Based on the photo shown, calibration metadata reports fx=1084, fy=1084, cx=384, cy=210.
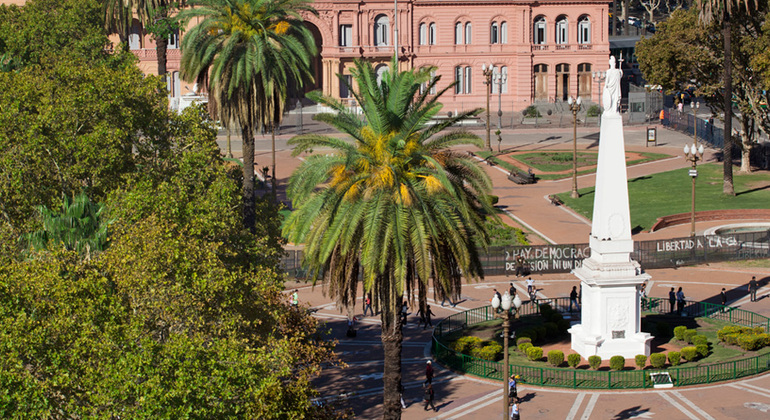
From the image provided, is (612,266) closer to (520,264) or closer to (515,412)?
(515,412)

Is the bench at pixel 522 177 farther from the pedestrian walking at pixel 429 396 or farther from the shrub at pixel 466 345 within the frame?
the pedestrian walking at pixel 429 396

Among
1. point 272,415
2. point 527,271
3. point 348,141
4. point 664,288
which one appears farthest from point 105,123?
point 664,288

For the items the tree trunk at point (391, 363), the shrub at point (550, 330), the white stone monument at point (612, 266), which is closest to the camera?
the tree trunk at point (391, 363)

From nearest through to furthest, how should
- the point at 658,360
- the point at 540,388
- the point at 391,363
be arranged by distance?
the point at 391,363 < the point at 540,388 < the point at 658,360

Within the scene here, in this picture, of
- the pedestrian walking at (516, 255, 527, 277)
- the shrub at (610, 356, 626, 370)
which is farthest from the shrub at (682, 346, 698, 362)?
the pedestrian walking at (516, 255, 527, 277)

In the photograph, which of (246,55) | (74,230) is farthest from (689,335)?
(74,230)

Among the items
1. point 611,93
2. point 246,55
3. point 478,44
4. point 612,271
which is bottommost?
point 612,271

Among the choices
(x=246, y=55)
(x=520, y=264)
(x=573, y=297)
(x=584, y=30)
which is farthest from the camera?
(x=584, y=30)

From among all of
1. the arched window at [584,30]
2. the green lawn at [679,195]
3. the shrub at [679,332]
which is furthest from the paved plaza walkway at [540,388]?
the arched window at [584,30]

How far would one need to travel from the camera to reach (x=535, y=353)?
38.8 meters

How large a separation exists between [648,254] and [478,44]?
175 ft

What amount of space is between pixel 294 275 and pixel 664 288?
59.4ft

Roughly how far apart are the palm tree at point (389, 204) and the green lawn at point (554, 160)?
1819 inches

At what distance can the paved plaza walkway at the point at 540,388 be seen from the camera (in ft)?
115
